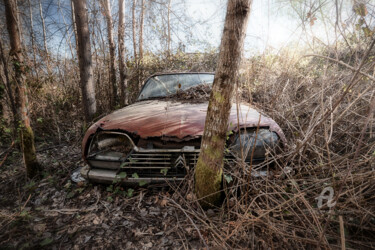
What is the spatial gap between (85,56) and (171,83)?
2.46 metres

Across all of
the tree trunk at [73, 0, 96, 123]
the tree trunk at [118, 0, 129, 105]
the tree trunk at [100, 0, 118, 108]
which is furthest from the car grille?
the tree trunk at [100, 0, 118, 108]

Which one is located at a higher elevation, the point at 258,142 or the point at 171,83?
the point at 171,83

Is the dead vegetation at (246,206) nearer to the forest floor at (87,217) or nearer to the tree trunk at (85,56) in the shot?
the forest floor at (87,217)

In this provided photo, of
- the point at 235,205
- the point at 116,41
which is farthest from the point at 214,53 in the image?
the point at 235,205

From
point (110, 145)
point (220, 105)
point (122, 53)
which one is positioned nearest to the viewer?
point (220, 105)

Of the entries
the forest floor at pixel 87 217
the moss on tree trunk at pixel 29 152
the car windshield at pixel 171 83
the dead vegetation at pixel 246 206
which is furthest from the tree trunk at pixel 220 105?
the moss on tree trunk at pixel 29 152

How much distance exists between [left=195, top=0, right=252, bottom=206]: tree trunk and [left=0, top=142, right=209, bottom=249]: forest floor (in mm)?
454

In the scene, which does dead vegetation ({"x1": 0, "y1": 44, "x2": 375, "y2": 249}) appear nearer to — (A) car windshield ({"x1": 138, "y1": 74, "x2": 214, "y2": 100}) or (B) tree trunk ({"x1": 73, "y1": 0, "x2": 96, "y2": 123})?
(A) car windshield ({"x1": 138, "y1": 74, "x2": 214, "y2": 100})

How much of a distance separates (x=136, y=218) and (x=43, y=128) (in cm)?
420

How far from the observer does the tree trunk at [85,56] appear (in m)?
3.89

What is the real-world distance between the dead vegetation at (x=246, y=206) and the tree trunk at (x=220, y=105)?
0.14m

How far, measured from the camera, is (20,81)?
7.52ft

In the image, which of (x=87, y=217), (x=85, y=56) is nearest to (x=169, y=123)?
(x=87, y=217)

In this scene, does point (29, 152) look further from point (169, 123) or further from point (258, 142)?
point (258, 142)
